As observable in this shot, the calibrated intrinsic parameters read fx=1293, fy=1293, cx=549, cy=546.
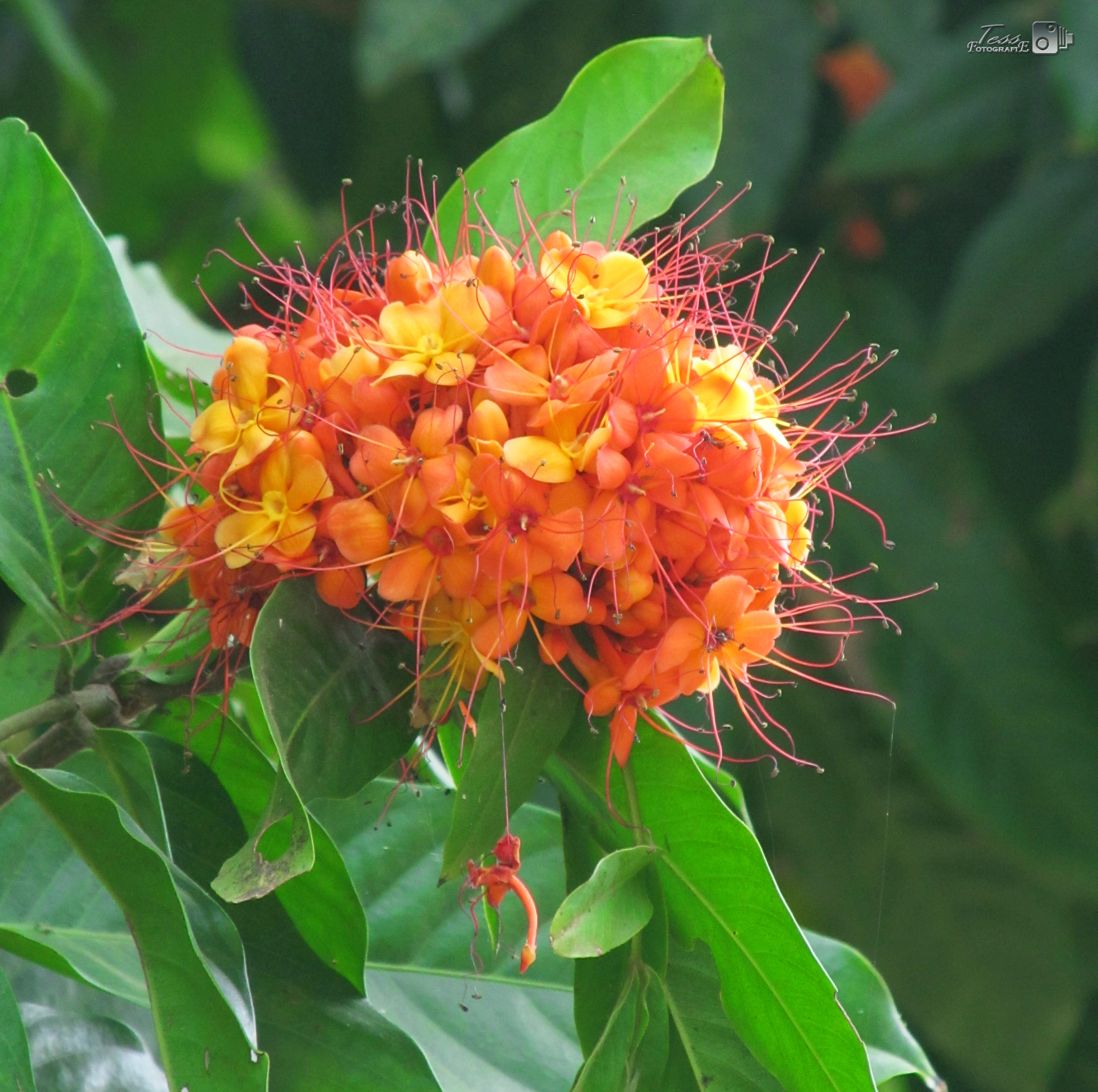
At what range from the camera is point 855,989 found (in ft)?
3.05

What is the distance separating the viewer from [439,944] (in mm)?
949

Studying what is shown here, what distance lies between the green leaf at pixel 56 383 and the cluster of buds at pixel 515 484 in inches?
3.1

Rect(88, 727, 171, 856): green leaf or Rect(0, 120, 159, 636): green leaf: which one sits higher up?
Rect(0, 120, 159, 636): green leaf

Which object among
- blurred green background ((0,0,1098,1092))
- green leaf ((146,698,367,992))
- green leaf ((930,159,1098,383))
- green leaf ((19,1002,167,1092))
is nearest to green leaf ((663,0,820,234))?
blurred green background ((0,0,1098,1092))

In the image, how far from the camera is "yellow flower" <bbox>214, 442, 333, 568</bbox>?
26.2 inches

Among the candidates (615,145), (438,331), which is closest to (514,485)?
(438,331)

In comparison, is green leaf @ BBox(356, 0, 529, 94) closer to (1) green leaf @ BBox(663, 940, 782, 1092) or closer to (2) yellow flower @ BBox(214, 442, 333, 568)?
(2) yellow flower @ BBox(214, 442, 333, 568)

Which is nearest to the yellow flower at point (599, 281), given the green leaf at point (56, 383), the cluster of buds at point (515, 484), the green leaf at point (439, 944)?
the cluster of buds at point (515, 484)

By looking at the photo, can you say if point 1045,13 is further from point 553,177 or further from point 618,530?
point 618,530

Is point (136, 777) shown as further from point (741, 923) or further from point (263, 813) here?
point (741, 923)

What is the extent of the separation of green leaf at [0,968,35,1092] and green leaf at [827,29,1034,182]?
147cm

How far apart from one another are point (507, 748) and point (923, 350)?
1.46m

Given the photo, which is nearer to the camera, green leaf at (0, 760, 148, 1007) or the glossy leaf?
the glossy leaf

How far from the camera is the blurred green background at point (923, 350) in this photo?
5.62 ft
